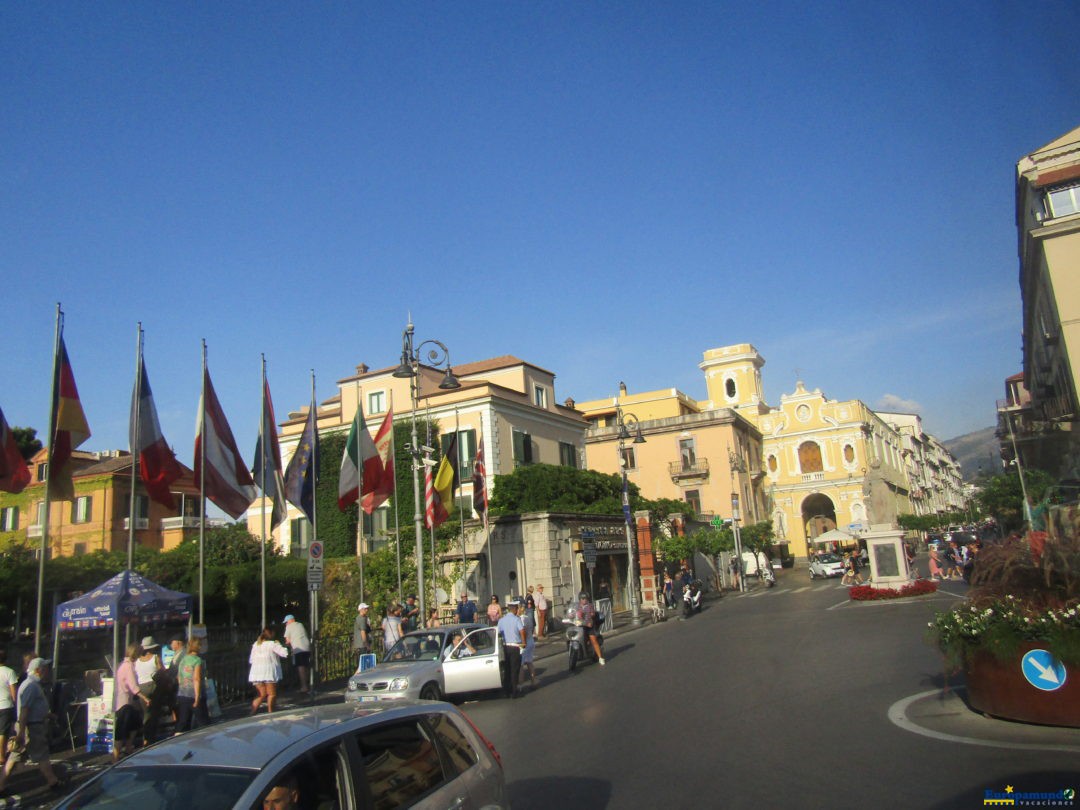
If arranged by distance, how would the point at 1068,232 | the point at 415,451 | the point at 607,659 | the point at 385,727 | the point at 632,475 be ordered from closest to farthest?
the point at 385,727 → the point at 607,659 → the point at 415,451 → the point at 1068,232 → the point at 632,475

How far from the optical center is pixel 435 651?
578 inches

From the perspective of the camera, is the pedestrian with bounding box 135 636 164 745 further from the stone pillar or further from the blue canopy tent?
the stone pillar

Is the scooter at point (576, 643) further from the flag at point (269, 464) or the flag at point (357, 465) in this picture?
the flag at point (269, 464)

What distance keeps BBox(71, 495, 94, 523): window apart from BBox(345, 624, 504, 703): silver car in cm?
3942

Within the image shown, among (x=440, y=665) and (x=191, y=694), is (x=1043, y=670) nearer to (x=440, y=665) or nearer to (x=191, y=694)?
(x=440, y=665)

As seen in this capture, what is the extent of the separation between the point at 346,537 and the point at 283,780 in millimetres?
36110

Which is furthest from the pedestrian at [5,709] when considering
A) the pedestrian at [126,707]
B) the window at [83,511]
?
the window at [83,511]

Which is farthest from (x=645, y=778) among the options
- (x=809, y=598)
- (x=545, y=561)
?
(x=809, y=598)

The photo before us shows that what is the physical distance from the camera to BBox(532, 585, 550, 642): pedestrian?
25.2m

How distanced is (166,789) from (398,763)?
1212 millimetres

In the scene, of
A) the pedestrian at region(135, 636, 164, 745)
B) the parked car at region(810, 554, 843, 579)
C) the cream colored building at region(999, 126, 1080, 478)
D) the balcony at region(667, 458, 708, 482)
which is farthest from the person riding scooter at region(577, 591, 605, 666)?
the balcony at region(667, 458, 708, 482)

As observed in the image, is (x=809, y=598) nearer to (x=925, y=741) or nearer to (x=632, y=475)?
(x=925, y=741)

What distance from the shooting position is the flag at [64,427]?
557 inches

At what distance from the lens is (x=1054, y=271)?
3441 cm
